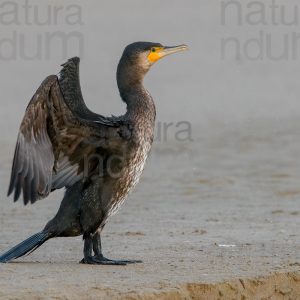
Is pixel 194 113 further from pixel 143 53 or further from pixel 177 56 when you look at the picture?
pixel 143 53

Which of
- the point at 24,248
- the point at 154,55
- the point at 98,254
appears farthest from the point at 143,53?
the point at 24,248

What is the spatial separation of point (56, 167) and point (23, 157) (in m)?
0.26

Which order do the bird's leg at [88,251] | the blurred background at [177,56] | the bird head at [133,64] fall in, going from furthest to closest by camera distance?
the blurred background at [177,56], the bird head at [133,64], the bird's leg at [88,251]

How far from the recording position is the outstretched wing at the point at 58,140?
10.1 meters

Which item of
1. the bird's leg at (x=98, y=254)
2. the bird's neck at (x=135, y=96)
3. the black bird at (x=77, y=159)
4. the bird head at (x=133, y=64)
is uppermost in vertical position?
the bird head at (x=133, y=64)

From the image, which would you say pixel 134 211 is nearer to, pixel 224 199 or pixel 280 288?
pixel 224 199

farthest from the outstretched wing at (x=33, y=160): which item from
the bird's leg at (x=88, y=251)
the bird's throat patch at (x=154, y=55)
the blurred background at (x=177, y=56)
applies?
the blurred background at (x=177, y=56)

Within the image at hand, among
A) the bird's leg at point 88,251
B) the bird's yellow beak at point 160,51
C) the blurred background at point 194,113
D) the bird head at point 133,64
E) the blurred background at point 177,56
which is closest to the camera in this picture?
the bird's leg at point 88,251

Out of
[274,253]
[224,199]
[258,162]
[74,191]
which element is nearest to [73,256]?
[74,191]

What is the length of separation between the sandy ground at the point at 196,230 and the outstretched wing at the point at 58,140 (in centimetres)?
64

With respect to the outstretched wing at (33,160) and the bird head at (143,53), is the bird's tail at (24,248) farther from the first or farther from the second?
the bird head at (143,53)

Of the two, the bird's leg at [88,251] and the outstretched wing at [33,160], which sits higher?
the outstretched wing at [33,160]

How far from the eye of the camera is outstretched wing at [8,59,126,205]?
10.1m

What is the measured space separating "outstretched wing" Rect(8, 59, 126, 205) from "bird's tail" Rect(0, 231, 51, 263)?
0.33m
